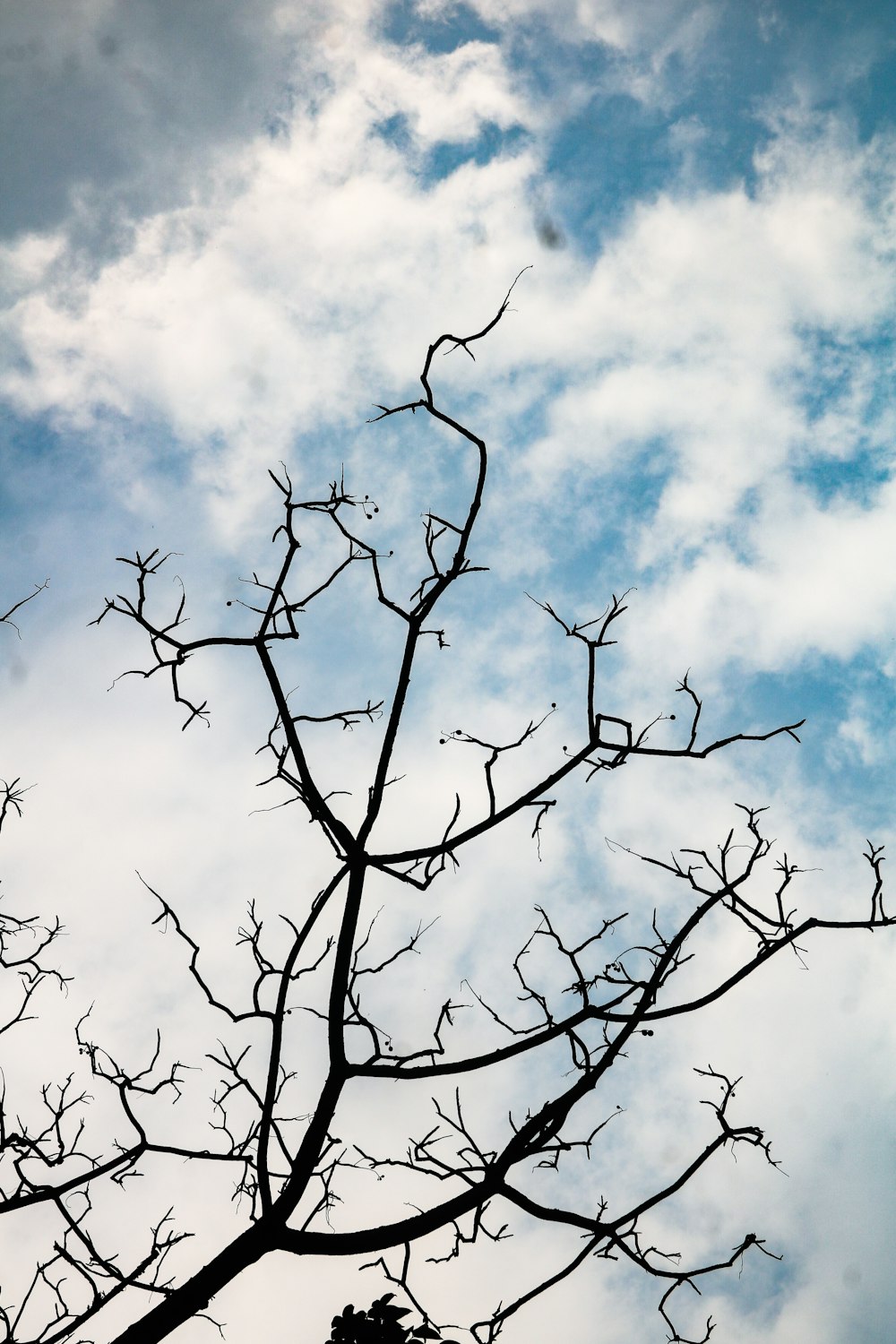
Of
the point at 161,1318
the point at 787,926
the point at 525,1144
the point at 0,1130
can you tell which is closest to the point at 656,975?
the point at 787,926

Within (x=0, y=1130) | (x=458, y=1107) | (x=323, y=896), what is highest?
(x=323, y=896)

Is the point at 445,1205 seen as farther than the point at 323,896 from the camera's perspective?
No

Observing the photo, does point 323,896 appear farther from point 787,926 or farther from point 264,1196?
point 787,926

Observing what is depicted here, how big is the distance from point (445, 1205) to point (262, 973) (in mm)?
1739

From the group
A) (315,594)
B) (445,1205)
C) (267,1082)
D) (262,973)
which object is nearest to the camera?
(445,1205)

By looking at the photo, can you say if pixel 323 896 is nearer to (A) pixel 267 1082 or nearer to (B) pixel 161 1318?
(A) pixel 267 1082

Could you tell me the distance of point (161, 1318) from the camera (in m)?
4.25

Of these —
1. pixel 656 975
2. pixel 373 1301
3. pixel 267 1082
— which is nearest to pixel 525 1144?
pixel 656 975

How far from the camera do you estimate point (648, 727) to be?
538 cm

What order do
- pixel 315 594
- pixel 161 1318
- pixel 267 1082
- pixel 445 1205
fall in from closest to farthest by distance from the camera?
1. pixel 161 1318
2. pixel 445 1205
3. pixel 267 1082
4. pixel 315 594

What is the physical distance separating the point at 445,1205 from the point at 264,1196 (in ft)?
3.39

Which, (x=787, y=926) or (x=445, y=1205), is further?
(x=787, y=926)

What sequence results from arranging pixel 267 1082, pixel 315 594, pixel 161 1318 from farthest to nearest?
pixel 315 594 → pixel 267 1082 → pixel 161 1318

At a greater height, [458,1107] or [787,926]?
[787,926]
